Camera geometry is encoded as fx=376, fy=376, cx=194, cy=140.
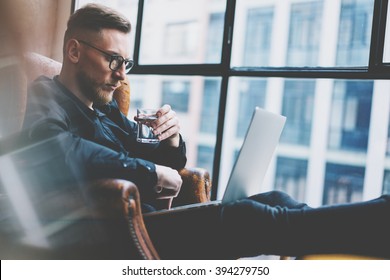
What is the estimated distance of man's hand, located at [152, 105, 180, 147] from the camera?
1472 millimetres

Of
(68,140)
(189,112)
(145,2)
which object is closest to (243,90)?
(189,112)

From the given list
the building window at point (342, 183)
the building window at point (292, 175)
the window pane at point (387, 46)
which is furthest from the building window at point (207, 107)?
the window pane at point (387, 46)

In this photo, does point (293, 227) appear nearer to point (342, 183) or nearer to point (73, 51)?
Result: point (73, 51)

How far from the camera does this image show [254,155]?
1.20 metres

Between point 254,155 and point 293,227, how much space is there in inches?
10.3

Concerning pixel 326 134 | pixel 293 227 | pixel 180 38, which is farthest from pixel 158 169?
pixel 326 134

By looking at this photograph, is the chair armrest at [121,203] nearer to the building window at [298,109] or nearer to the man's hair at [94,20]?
the man's hair at [94,20]

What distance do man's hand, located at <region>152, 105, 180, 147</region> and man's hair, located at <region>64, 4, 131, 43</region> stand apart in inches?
14.2

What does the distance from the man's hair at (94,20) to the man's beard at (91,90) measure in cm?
17

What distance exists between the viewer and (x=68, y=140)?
3.75 feet

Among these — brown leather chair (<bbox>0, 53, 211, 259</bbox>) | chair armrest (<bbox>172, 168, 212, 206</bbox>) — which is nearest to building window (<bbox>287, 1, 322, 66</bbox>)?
chair armrest (<bbox>172, 168, 212, 206</bbox>)
